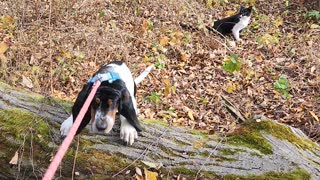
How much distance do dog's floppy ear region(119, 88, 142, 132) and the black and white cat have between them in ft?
17.7

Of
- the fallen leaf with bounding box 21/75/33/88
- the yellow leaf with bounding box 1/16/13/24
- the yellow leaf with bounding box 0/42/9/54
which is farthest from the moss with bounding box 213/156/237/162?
the yellow leaf with bounding box 1/16/13/24

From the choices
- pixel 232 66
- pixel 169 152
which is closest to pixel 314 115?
pixel 232 66

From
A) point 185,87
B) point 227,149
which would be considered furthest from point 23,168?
point 185,87

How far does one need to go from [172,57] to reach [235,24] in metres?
1.95

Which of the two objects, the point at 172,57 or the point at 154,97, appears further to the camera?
→ the point at 172,57

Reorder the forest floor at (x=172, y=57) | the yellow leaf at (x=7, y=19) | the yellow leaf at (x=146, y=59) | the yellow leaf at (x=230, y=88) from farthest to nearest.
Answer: the yellow leaf at (x=146, y=59) → the yellow leaf at (x=7, y=19) → the yellow leaf at (x=230, y=88) → the forest floor at (x=172, y=57)

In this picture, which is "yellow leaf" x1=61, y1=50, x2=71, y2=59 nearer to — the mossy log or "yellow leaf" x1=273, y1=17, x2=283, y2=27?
the mossy log

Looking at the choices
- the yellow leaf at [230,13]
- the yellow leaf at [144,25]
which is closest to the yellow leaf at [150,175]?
the yellow leaf at [144,25]

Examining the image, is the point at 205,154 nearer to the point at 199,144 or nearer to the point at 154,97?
the point at 199,144

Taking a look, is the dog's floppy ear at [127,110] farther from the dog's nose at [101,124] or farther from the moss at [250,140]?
the moss at [250,140]

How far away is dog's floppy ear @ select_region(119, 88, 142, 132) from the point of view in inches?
123

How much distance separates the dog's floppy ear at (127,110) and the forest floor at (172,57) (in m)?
1.51

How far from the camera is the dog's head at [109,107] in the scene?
9.62 feet

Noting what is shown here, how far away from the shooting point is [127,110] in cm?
314
